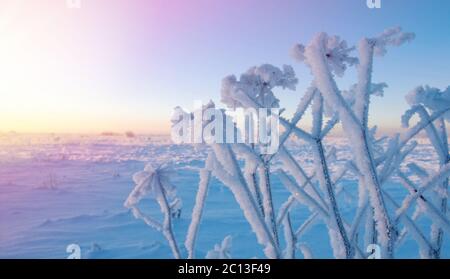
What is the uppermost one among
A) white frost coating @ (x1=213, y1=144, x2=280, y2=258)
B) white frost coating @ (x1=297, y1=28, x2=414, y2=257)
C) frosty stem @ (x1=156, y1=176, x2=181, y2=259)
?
white frost coating @ (x1=297, y1=28, x2=414, y2=257)

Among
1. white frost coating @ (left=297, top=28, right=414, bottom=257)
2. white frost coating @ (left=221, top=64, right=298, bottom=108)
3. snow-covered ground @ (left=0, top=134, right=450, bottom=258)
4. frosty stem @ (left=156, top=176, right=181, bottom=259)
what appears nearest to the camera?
white frost coating @ (left=297, top=28, right=414, bottom=257)

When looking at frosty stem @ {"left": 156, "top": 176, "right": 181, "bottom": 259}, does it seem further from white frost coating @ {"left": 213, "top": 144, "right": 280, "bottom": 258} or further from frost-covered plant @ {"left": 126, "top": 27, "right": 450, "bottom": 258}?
white frost coating @ {"left": 213, "top": 144, "right": 280, "bottom": 258}

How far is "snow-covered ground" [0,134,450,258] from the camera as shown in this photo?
2.58m

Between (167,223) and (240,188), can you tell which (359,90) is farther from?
(167,223)

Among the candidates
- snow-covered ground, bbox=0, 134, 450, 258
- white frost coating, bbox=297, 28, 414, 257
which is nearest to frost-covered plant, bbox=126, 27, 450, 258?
white frost coating, bbox=297, 28, 414, 257

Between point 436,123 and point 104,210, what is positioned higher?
point 436,123

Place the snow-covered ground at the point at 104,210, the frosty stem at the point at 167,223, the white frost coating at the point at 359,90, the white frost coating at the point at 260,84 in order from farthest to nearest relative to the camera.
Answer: the snow-covered ground at the point at 104,210 → the frosty stem at the point at 167,223 → the white frost coating at the point at 260,84 → the white frost coating at the point at 359,90

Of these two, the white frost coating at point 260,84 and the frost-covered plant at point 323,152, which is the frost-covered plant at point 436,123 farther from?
the white frost coating at point 260,84

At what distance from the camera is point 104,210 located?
384 centimetres

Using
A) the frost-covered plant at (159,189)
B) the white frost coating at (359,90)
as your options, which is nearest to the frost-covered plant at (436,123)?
the white frost coating at (359,90)

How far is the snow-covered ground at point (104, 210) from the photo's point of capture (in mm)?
2584

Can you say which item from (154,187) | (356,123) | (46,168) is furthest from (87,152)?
(356,123)

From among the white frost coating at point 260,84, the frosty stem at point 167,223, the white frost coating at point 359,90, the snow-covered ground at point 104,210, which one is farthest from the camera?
the snow-covered ground at point 104,210


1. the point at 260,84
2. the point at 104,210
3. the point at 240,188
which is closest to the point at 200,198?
the point at 240,188
